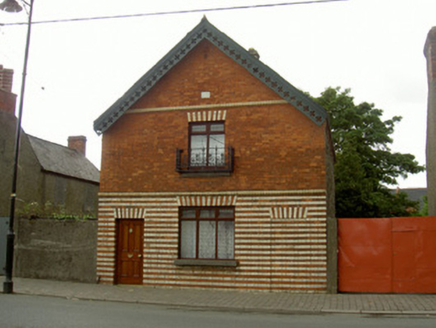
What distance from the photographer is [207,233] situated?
51.0ft

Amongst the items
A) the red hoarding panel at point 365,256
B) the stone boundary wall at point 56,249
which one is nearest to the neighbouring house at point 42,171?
the stone boundary wall at point 56,249

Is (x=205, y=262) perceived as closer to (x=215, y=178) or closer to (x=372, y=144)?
(x=215, y=178)

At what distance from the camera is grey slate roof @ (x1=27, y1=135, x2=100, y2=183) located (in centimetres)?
2827

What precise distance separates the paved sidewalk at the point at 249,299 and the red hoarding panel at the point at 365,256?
1.55 ft

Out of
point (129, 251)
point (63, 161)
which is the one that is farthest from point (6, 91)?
point (129, 251)

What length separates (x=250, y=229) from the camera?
15.0 m

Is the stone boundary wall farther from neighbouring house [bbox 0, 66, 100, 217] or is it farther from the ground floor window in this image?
neighbouring house [bbox 0, 66, 100, 217]

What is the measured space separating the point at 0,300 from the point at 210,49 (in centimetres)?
990

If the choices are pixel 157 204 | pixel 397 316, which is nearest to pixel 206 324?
pixel 397 316

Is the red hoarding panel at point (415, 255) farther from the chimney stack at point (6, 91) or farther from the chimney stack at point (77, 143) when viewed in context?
the chimney stack at point (77, 143)

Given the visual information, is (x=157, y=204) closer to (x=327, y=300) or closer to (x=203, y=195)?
(x=203, y=195)

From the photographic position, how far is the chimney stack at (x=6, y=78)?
24.4 metres

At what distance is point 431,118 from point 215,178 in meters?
10.2

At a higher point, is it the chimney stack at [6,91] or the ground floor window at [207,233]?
the chimney stack at [6,91]
